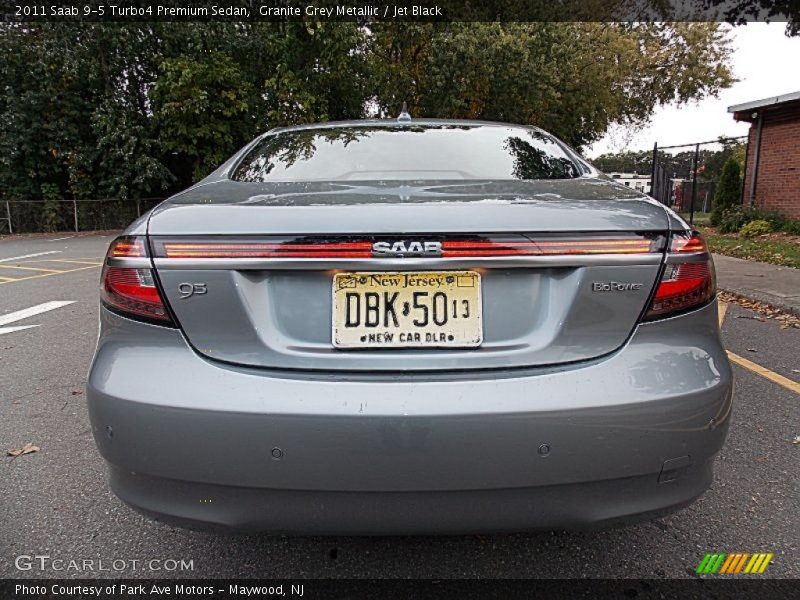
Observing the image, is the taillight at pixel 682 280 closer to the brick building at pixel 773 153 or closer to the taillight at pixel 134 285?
the taillight at pixel 134 285

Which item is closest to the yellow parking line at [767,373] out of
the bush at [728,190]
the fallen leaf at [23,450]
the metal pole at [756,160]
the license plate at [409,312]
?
the license plate at [409,312]

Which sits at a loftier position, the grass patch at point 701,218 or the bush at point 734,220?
the bush at point 734,220

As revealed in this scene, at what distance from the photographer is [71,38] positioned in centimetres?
1769

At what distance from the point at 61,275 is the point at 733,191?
15197mm

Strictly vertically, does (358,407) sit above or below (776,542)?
above

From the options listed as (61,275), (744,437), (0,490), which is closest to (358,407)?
(0,490)

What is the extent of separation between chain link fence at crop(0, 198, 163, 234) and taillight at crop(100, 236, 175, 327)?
18944mm

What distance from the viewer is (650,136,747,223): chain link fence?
14492 millimetres

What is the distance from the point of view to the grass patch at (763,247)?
897cm

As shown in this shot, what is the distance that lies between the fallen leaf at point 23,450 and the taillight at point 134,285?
5.38 ft

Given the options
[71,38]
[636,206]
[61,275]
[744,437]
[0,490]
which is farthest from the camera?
[71,38]

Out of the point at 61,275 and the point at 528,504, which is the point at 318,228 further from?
the point at 61,275

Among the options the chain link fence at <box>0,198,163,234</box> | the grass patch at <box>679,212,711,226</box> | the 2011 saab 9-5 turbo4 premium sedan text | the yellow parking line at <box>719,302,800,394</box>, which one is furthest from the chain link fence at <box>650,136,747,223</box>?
the chain link fence at <box>0,198,163,234</box>

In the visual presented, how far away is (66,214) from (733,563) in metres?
21.8
